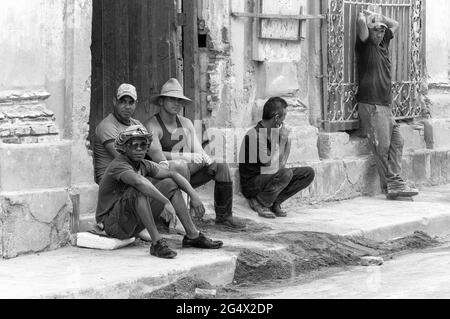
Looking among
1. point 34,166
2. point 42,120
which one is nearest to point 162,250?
point 34,166

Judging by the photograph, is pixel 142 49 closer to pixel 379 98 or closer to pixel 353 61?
pixel 353 61

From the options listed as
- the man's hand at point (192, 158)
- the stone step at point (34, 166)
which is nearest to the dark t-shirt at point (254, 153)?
the man's hand at point (192, 158)

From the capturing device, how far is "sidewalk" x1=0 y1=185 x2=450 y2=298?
7.94 m

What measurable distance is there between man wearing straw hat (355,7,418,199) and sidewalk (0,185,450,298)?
2.37 feet

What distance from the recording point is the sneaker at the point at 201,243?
9289mm

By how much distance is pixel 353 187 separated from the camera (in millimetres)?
12711

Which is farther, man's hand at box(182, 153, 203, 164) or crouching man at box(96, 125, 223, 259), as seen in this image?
man's hand at box(182, 153, 203, 164)

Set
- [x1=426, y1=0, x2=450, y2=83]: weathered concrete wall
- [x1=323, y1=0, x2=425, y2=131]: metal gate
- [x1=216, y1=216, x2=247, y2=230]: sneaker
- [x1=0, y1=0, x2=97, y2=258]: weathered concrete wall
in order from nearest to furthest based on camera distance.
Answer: [x1=0, y1=0, x2=97, y2=258]: weathered concrete wall < [x1=216, y1=216, x2=247, y2=230]: sneaker < [x1=323, y1=0, x2=425, y2=131]: metal gate < [x1=426, y1=0, x2=450, y2=83]: weathered concrete wall

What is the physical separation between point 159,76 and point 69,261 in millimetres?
2999

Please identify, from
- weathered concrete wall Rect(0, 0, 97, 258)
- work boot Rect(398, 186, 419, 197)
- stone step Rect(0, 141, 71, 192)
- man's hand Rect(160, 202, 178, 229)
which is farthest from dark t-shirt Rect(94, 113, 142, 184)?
work boot Rect(398, 186, 419, 197)

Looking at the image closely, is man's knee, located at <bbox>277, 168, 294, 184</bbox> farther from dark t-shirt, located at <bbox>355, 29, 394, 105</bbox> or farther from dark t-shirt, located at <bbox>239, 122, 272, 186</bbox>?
dark t-shirt, located at <bbox>355, 29, 394, 105</bbox>

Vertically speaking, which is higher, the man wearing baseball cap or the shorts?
the man wearing baseball cap

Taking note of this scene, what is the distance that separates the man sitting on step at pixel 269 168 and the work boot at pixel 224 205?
741 mm

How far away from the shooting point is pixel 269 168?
11195 mm
